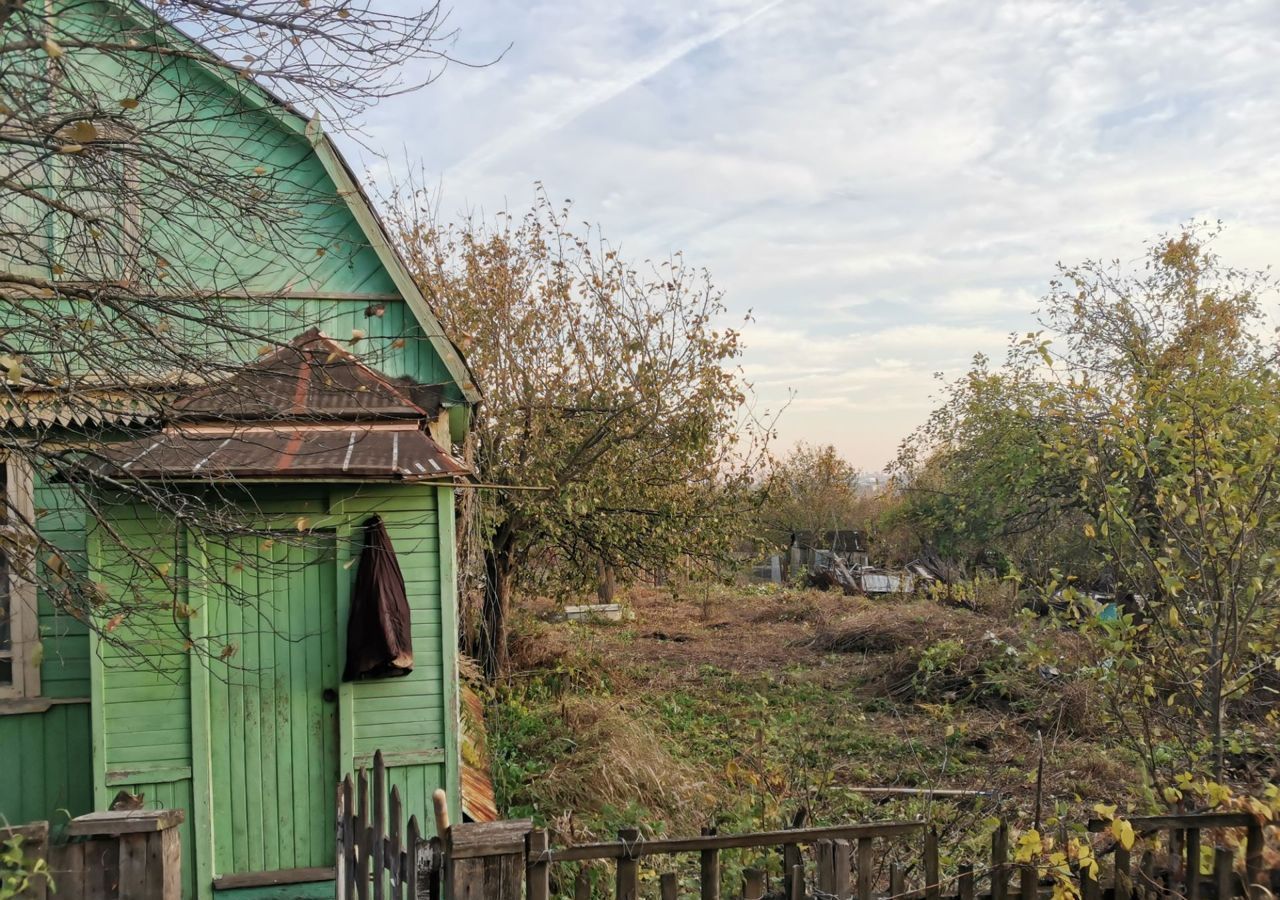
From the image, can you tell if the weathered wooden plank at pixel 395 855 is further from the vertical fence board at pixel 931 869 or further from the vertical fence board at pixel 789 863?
the vertical fence board at pixel 931 869

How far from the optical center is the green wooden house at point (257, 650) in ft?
20.4

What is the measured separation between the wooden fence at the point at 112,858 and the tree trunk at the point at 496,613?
8.24 metres

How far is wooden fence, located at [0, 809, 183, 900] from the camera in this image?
3.92 m

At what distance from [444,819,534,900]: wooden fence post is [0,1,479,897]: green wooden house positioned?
301cm

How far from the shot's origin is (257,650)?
654 centimetres

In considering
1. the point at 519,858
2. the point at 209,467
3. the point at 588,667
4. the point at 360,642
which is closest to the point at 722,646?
the point at 588,667

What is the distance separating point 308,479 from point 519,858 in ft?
11.6

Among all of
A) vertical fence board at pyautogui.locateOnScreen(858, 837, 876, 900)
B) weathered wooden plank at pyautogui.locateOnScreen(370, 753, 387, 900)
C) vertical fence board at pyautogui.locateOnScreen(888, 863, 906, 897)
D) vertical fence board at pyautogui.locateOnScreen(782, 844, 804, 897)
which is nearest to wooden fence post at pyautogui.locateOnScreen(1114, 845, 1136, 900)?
vertical fence board at pyautogui.locateOnScreen(888, 863, 906, 897)

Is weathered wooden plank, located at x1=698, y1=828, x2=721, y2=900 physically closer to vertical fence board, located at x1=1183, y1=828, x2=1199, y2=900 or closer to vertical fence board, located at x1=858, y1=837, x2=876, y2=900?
vertical fence board, located at x1=858, y1=837, x2=876, y2=900

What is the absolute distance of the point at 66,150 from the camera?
365 centimetres

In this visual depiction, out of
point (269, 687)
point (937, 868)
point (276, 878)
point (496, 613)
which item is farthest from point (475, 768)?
point (937, 868)

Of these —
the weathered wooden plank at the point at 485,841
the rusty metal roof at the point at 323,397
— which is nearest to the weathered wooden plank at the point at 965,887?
the weathered wooden plank at the point at 485,841

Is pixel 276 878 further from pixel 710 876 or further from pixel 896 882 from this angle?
pixel 896 882

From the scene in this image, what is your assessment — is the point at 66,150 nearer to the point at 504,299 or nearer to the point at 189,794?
the point at 189,794
